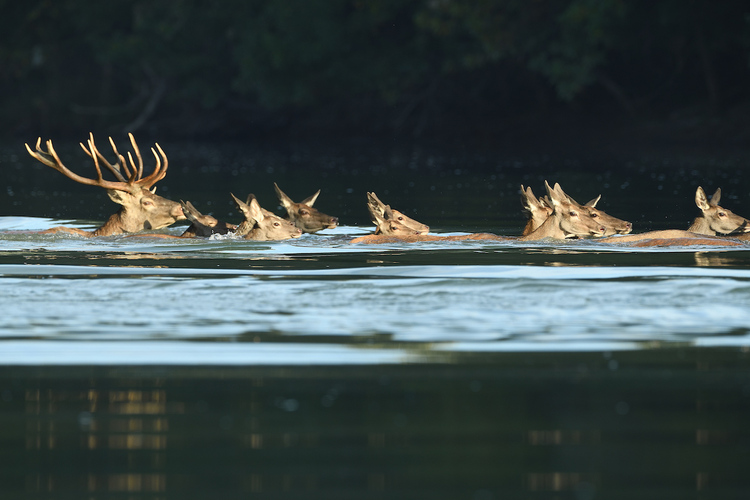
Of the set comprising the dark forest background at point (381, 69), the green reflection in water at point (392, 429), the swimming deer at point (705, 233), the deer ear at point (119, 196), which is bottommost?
the green reflection in water at point (392, 429)

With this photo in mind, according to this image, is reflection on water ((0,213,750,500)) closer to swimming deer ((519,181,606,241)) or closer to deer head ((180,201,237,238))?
swimming deer ((519,181,606,241))

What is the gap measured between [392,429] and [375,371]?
1.29 meters

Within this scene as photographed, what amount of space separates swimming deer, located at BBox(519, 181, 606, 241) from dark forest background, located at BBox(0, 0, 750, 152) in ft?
83.7

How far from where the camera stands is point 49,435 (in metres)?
6.74

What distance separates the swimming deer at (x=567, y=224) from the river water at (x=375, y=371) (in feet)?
1.93

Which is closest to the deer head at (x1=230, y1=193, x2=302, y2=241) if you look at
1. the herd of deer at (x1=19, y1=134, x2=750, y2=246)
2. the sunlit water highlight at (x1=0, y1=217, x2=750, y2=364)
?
the herd of deer at (x1=19, y1=134, x2=750, y2=246)

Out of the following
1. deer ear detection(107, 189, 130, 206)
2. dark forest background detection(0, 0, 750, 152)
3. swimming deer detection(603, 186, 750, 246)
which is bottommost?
swimming deer detection(603, 186, 750, 246)

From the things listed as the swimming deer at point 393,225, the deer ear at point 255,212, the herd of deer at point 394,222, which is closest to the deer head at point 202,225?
the herd of deer at point 394,222

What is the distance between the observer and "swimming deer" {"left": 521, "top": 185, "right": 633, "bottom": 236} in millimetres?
15641

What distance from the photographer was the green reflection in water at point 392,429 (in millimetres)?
5863

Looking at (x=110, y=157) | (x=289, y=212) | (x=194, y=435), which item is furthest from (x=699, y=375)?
(x=110, y=157)

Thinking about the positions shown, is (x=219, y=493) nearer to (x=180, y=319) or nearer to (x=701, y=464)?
(x=701, y=464)

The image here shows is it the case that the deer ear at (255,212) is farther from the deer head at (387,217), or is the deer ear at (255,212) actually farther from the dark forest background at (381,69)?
the dark forest background at (381,69)

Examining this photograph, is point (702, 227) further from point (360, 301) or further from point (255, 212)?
point (360, 301)
